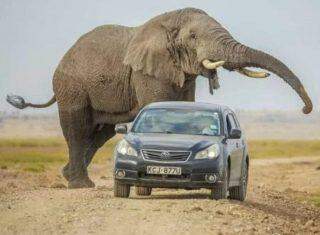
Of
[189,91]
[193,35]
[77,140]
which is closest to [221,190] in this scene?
[189,91]

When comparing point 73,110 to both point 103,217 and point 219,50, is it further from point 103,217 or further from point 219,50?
point 103,217

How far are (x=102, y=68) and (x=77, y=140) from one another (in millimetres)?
1846

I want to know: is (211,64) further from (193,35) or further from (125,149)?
(125,149)

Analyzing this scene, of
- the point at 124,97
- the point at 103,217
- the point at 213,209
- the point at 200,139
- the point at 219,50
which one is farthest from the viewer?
the point at 124,97

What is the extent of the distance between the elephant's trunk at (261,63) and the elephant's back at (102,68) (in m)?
2.95

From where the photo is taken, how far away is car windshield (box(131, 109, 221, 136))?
20953mm

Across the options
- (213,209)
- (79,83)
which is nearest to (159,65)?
(79,83)

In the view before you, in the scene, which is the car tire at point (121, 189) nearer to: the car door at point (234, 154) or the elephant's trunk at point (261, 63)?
the car door at point (234, 154)

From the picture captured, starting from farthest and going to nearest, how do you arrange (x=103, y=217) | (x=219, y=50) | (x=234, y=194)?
(x=219, y=50), (x=234, y=194), (x=103, y=217)

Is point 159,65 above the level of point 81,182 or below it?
above

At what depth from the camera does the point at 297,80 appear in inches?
936

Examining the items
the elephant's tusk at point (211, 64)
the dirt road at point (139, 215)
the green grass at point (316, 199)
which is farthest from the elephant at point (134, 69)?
the green grass at point (316, 199)

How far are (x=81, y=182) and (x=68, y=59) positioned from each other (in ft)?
9.00

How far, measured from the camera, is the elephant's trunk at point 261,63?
925 inches
